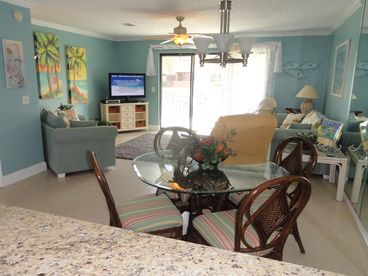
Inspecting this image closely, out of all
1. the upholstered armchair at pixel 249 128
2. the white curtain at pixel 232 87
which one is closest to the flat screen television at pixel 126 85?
the white curtain at pixel 232 87

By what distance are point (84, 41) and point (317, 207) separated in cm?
570

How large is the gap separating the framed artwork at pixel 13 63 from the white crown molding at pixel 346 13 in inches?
171

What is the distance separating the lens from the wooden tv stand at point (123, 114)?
6.87m

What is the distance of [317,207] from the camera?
122 inches

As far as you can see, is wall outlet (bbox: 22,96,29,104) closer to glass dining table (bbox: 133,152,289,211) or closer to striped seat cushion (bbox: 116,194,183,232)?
glass dining table (bbox: 133,152,289,211)

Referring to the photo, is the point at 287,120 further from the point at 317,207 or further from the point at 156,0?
the point at 156,0

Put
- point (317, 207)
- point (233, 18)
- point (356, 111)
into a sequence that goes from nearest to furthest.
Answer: point (317, 207) → point (356, 111) → point (233, 18)

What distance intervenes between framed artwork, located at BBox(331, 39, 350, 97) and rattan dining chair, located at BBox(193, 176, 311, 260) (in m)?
3.41

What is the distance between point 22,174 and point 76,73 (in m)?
2.91

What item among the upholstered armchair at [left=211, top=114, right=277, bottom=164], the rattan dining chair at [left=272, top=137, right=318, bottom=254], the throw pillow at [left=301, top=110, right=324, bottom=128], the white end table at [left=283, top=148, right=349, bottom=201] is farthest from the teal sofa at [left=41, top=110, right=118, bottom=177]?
the throw pillow at [left=301, top=110, right=324, bottom=128]

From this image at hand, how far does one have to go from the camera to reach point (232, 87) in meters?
6.67

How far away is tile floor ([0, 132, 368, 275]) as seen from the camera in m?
2.24

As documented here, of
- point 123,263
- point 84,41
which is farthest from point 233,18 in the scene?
point 123,263

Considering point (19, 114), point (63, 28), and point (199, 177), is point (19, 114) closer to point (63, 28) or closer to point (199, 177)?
point (63, 28)
